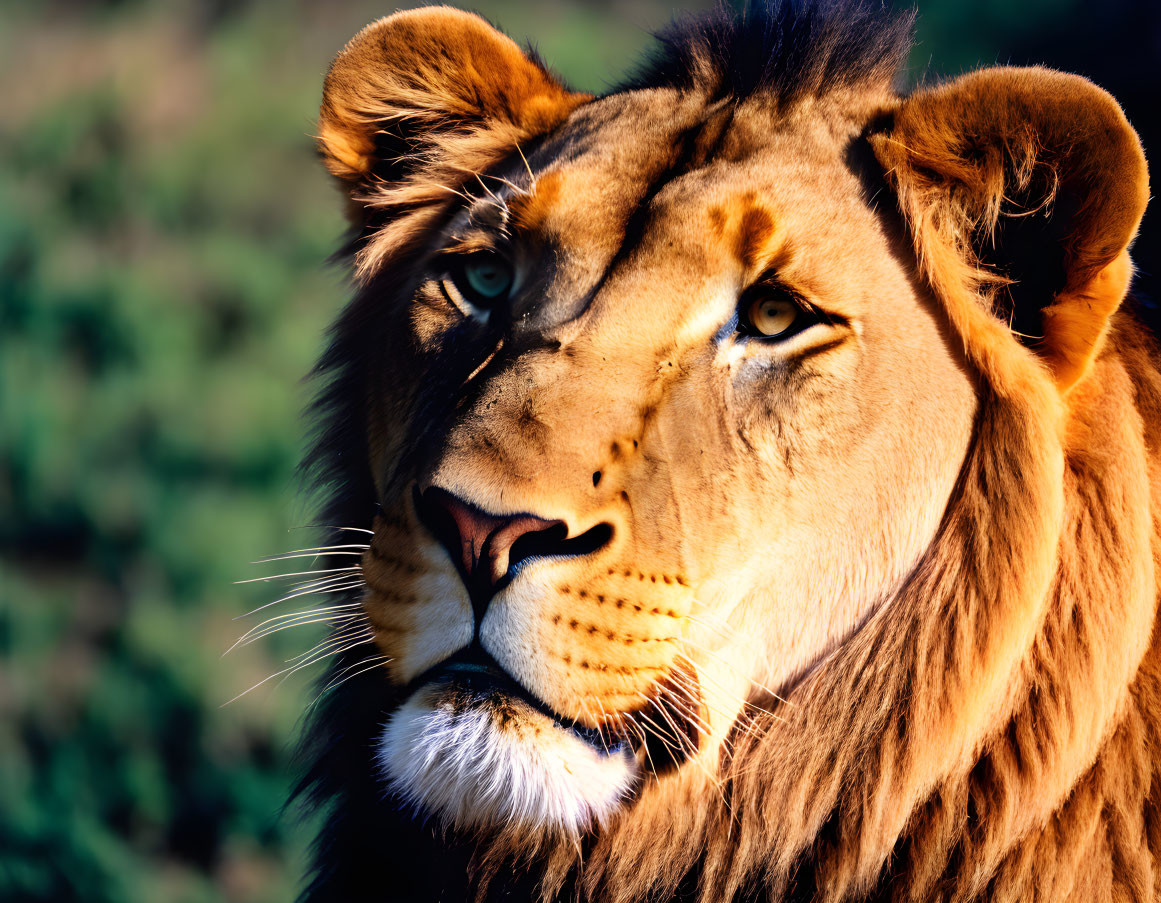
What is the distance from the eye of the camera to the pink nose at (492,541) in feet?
5.03

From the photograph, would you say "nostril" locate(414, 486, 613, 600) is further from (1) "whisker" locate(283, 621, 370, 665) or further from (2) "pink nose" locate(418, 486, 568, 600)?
(1) "whisker" locate(283, 621, 370, 665)

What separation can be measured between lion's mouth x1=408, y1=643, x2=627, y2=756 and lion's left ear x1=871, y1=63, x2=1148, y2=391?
3.04ft

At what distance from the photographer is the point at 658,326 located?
5.83 feet

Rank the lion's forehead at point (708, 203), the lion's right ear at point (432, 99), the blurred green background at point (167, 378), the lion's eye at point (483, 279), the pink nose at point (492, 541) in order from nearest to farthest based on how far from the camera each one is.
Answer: the pink nose at point (492, 541) → the lion's forehead at point (708, 203) → the lion's eye at point (483, 279) → the lion's right ear at point (432, 99) → the blurred green background at point (167, 378)

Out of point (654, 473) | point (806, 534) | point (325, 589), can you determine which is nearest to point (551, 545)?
point (654, 473)

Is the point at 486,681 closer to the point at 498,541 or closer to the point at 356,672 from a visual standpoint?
the point at 498,541

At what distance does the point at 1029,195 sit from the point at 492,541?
1.01m

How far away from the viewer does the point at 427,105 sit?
7.70 ft

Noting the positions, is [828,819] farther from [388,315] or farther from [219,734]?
[219,734]

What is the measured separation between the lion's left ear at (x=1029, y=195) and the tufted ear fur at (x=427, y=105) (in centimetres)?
80

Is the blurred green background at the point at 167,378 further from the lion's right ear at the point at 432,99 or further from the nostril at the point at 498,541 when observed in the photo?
the nostril at the point at 498,541

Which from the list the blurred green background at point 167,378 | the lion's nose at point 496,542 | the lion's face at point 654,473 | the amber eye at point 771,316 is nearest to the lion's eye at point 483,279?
the lion's face at point 654,473

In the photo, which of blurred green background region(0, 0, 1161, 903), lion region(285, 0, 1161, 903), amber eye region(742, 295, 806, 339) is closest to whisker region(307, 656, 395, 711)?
lion region(285, 0, 1161, 903)

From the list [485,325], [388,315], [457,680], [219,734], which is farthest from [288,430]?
[457,680]
